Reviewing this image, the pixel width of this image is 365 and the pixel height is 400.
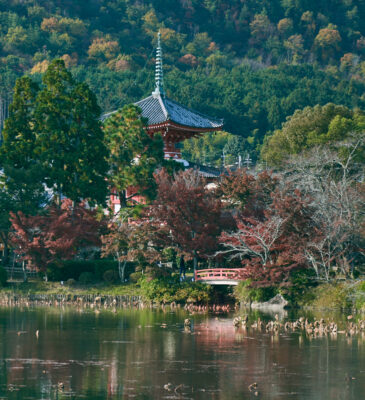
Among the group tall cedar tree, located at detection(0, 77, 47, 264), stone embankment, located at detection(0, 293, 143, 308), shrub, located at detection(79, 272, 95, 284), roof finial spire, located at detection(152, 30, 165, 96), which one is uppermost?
roof finial spire, located at detection(152, 30, 165, 96)

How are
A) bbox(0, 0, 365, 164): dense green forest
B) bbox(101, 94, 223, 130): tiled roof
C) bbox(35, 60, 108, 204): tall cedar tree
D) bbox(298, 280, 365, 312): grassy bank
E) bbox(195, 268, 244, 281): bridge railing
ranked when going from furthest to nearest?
1. bbox(0, 0, 365, 164): dense green forest
2. bbox(101, 94, 223, 130): tiled roof
3. bbox(35, 60, 108, 204): tall cedar tree
4. bbox(195, 268, 244, 281): bridge railing
5. bbox(298, 280, 365, 312): grassy bank

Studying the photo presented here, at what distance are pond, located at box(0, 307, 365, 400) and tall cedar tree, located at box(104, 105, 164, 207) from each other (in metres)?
13.4

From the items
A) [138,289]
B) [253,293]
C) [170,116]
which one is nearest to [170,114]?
[170,116]

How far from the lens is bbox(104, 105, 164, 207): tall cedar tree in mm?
54375

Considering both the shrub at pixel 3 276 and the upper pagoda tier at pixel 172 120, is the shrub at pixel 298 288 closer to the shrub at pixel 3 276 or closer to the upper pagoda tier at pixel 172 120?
the shrub at pixel 3 276

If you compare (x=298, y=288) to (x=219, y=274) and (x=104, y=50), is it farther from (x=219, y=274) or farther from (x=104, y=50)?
(x=104, y=50)

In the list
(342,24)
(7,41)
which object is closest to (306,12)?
(342,24)

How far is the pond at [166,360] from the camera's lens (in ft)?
86.1

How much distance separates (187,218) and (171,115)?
16.6 meters

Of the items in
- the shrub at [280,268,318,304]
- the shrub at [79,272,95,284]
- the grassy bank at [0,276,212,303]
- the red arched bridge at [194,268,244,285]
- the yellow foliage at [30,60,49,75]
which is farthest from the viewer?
the yellow foliage at [30,60,49,75]

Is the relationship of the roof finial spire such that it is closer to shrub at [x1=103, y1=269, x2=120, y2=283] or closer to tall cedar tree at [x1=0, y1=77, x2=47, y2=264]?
tall cedar tree at [x1=0, y1=77, x2=47, y2=264]

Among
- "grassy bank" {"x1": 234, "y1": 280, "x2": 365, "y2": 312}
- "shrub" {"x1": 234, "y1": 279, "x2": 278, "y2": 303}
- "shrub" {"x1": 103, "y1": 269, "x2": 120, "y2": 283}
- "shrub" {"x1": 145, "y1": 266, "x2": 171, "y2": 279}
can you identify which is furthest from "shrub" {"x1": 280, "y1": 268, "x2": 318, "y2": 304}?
"shrub" {"x1": 103, "y1": 269, "x2": 120, "y2": 283}

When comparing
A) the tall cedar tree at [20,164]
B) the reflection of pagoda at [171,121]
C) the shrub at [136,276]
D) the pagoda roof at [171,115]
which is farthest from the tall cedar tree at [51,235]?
the pagoda roof at [171,115]

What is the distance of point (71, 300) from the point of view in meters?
50.1
